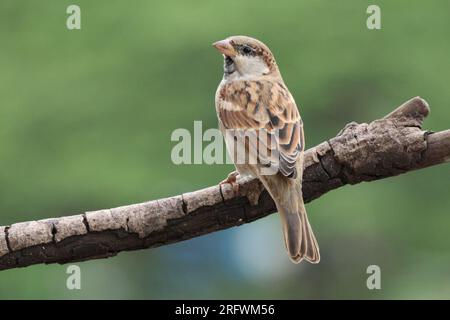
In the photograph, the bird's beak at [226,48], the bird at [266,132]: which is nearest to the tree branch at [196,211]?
the bird at [266,132]

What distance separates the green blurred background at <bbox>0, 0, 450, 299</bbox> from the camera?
809 centimetres

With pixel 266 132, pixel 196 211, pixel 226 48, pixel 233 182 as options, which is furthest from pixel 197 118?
pixel 196 211

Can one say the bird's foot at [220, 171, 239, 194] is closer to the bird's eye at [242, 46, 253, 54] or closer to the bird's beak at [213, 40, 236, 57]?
the bird's beak at [213, 40, 236, 57]

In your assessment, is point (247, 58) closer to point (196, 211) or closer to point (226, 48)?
point (226, 48)

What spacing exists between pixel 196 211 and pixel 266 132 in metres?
0.61

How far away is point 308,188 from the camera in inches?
183

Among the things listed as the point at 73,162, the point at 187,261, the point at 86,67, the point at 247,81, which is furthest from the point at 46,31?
the point at 247,81

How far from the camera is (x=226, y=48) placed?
513 cm

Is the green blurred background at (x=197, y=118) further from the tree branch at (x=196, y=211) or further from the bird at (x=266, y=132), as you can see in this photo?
the tree branch at (x=196, y=211)

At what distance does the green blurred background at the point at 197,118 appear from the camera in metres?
8.09

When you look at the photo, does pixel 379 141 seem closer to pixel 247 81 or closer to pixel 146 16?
pixel 247 81

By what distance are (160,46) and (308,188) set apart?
5.09 m

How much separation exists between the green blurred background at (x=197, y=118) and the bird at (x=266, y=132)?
2855 mm

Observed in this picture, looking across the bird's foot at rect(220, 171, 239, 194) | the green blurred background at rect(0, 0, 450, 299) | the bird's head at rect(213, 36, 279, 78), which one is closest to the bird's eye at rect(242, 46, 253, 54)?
the bird's head at rect(213, 36, 279, 78)
